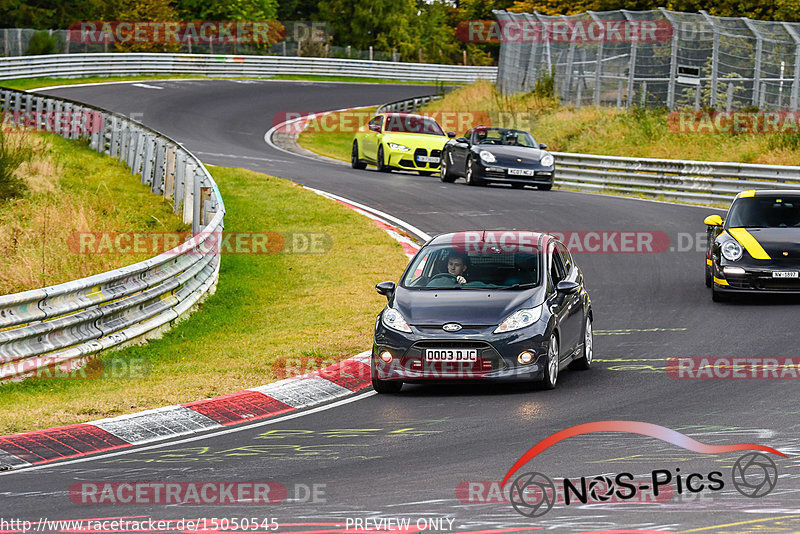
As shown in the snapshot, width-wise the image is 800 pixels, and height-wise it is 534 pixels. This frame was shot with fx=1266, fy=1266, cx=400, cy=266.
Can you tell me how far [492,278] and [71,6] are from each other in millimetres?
64926

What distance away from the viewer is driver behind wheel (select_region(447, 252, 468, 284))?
1248 centimetres

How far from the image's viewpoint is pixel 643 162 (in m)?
29.4

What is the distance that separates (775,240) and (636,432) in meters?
7.98

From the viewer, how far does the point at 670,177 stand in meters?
28.9

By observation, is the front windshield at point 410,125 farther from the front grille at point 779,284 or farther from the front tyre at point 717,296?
the front grille at point 779,284

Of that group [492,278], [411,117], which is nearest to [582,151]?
[411,117]

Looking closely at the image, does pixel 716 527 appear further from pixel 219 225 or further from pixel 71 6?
pixel 71 6

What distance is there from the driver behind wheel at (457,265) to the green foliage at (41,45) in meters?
47.9

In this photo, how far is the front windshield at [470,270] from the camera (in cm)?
1225

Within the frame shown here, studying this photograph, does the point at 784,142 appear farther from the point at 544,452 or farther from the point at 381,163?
the point at 544,452

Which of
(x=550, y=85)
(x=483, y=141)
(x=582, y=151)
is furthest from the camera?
(x=550, y=85)

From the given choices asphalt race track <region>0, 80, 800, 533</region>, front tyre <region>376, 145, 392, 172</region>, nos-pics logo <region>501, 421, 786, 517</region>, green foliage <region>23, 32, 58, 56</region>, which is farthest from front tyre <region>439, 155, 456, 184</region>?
green foliage <region>23, 32, 58, 56</region>
